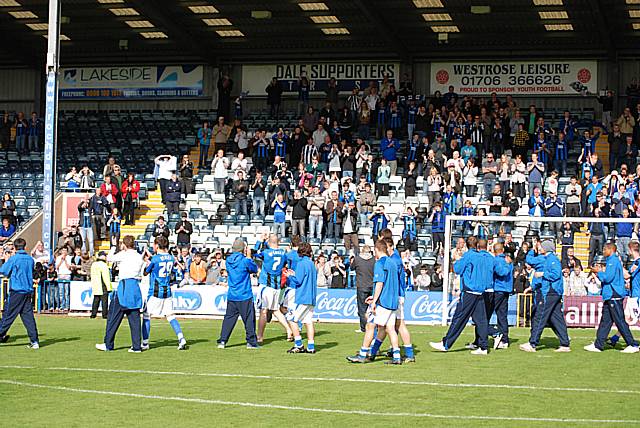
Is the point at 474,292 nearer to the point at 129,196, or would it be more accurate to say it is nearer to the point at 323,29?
the point at 129,196

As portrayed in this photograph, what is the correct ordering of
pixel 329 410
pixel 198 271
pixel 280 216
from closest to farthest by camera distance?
pixel 329 410 → pixel 198 271 → pixel 280 216

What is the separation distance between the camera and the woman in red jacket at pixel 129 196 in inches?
1371

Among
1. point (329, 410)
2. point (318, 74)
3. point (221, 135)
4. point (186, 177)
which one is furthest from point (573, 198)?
point (329, 410)

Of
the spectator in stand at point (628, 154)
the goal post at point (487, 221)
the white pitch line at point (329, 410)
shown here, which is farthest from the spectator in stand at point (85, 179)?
the white pitch line at point (329, 410)

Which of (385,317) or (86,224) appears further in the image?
(86,224)

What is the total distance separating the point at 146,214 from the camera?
3603 cm

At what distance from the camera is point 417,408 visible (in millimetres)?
12344

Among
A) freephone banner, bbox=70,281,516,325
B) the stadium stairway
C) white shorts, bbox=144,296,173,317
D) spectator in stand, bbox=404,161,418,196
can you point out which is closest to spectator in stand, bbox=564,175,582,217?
spectator in stand, bbox=404,161,418,196

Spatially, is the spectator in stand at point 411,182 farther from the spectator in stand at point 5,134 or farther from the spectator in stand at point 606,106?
the spectator in stand at point 5,134

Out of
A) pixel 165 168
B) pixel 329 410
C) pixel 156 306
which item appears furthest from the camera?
pixel 165 168

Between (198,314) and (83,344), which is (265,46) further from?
(83,344)

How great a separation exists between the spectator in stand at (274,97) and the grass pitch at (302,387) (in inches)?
865

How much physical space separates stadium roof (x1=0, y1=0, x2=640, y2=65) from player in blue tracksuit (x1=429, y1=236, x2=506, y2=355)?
17.7 m

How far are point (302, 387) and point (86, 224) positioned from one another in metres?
20.8
